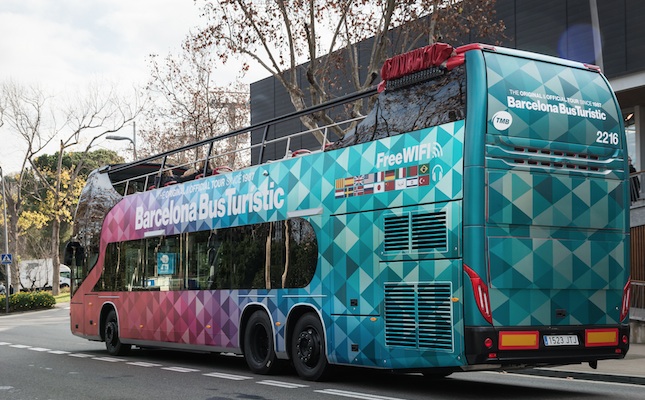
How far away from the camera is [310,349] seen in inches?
521

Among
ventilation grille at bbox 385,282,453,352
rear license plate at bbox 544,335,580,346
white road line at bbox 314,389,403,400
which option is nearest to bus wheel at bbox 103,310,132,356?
white road line at bbox 314,389,403,400

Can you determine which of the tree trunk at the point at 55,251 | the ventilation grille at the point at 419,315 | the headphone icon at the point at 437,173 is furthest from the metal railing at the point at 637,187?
the tree trunk at the point at 55,251

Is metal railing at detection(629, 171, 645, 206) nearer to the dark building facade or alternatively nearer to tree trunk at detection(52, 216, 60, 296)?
the dark building facade

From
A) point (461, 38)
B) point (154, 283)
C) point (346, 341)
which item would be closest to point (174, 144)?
point (461, 38)

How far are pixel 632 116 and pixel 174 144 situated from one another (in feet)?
73.6

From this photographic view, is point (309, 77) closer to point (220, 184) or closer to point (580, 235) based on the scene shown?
point (220, 184)

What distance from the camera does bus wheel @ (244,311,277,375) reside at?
14289 mm

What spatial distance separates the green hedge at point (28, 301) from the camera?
49219 mm

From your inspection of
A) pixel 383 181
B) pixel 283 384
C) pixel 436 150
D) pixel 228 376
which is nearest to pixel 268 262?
pixel 228 376

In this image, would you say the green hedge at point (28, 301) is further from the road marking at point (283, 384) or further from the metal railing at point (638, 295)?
the road marking at point (283, 384)

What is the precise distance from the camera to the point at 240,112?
4394 cm

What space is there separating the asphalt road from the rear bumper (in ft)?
2.48

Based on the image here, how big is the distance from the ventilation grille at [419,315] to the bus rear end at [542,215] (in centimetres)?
39

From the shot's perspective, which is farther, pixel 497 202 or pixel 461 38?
pixel 461 38
